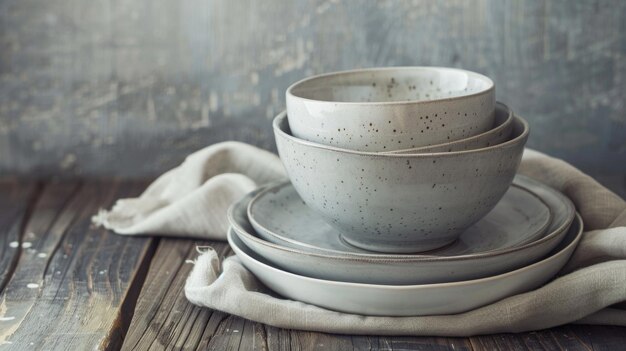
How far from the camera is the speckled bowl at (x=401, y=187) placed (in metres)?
0.83

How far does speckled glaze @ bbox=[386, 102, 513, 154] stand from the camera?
2.76ft

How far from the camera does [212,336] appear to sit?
2.80 ft

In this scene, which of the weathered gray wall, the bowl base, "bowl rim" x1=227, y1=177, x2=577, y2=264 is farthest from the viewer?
the weathered gray wall

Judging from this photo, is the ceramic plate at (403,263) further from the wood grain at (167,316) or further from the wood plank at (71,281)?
the wood plank at (71,281)

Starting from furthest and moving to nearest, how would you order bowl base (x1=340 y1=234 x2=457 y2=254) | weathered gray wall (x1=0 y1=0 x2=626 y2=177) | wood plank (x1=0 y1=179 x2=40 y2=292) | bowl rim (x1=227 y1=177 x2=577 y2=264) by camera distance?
weathered gray wall (x1=0 y1=0 x2=626 y2=177) < wood plank (x1=0 y1=179 x2=40 y2=292) < bowl base (x1=340 y1=234 x2=457 y2=254) < bowl rim (x1=227 y1=177 x2=577 y2=264)

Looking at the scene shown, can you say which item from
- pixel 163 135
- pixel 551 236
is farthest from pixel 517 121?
pixel 163 135

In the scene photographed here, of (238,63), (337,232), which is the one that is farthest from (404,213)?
(238,63)

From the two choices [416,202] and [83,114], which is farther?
[83,114]

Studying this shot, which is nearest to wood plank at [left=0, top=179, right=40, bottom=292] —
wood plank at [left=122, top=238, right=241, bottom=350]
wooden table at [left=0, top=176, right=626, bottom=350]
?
wooden table at [left=0, top=176, right=626, bottom=350]

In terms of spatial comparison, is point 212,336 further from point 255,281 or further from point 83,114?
point 83,114

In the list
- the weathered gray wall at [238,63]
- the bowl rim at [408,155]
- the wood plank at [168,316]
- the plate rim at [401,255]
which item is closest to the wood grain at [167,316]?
the wood plank at [168,316]

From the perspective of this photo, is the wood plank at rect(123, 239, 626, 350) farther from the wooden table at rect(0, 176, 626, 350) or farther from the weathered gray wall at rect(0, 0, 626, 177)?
the weathered gray wall at rect(0, 0, 626, 177)

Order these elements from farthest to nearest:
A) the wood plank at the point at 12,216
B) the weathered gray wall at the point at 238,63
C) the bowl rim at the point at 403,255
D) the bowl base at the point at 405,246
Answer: the weathered gray wall at the point at 238,63, the wood plank at the point at 12,216, the bowl base at the point at 405,246, the bowl rim at the point at 403,255

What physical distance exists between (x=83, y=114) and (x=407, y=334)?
899mm
